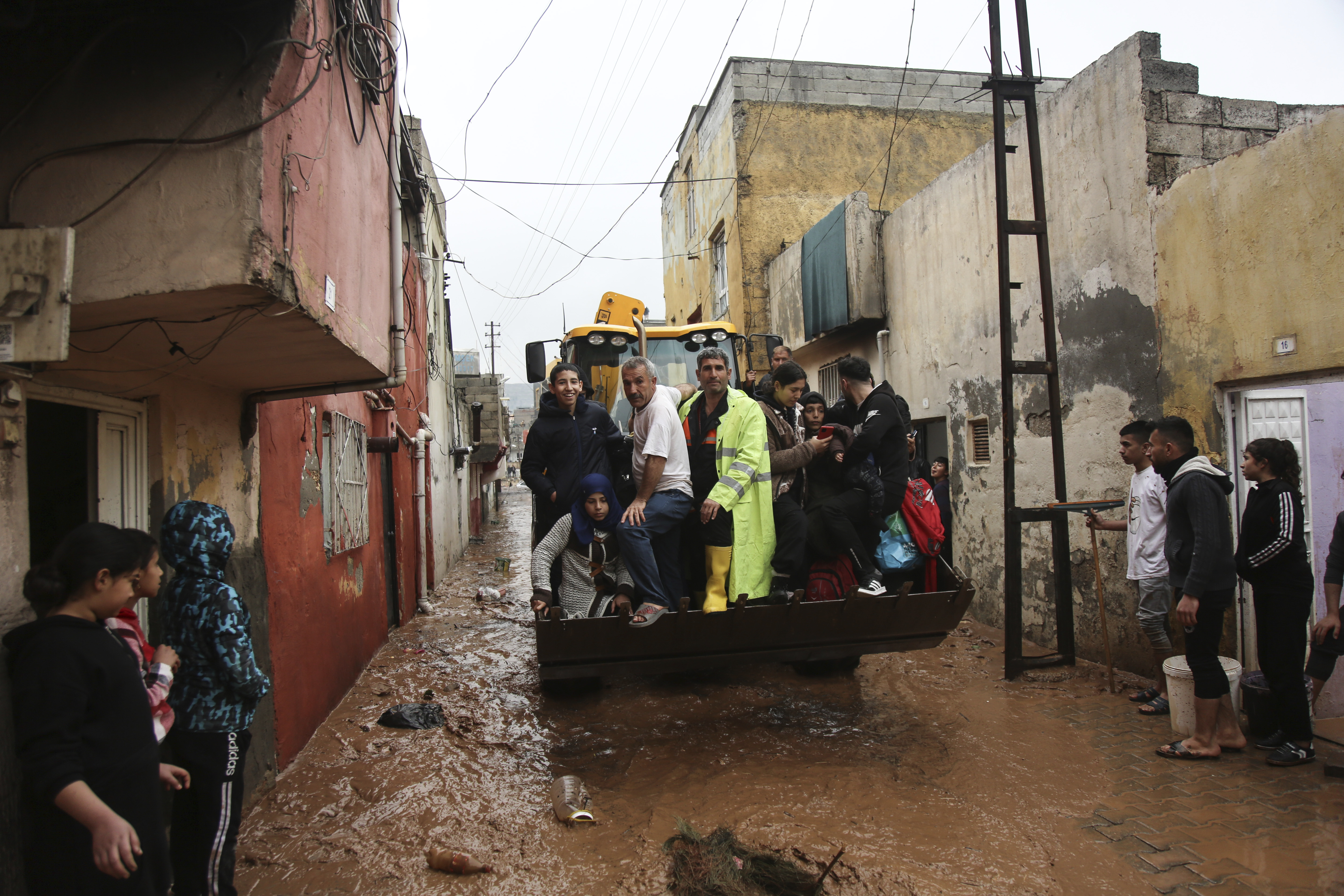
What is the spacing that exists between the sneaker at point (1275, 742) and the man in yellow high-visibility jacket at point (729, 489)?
3.07 metres

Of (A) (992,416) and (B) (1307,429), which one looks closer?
(B) (1307,429)

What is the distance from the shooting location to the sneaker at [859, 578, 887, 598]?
436 centimetres

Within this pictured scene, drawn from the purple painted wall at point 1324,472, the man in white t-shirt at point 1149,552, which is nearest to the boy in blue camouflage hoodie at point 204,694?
the man in white t-shirt at point 1149,552

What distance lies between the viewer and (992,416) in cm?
825

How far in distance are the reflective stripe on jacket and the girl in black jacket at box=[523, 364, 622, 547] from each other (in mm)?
788

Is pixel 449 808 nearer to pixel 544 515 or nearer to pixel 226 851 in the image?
pixel 226 851

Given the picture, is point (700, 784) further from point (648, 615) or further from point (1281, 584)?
point (1281, 584)

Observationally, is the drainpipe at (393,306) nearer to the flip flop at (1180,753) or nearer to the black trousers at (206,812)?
the black trousers at (206,812)

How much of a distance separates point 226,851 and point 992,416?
7588 mm

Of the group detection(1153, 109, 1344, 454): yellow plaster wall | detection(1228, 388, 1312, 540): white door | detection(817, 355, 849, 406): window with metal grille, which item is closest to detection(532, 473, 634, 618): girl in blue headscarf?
detection(1153, 109, 1344, 454): yellow plaster wall

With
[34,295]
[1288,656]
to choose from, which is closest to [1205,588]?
[1288,656]

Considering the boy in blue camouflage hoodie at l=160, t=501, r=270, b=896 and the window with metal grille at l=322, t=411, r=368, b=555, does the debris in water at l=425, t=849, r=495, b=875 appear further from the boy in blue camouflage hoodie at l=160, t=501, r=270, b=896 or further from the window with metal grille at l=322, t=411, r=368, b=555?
the window with metal grille at l=322, t=411, r=368, b=555

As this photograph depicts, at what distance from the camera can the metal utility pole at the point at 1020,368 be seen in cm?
636

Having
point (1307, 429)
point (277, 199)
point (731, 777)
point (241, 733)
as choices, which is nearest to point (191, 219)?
point (277, 199)
